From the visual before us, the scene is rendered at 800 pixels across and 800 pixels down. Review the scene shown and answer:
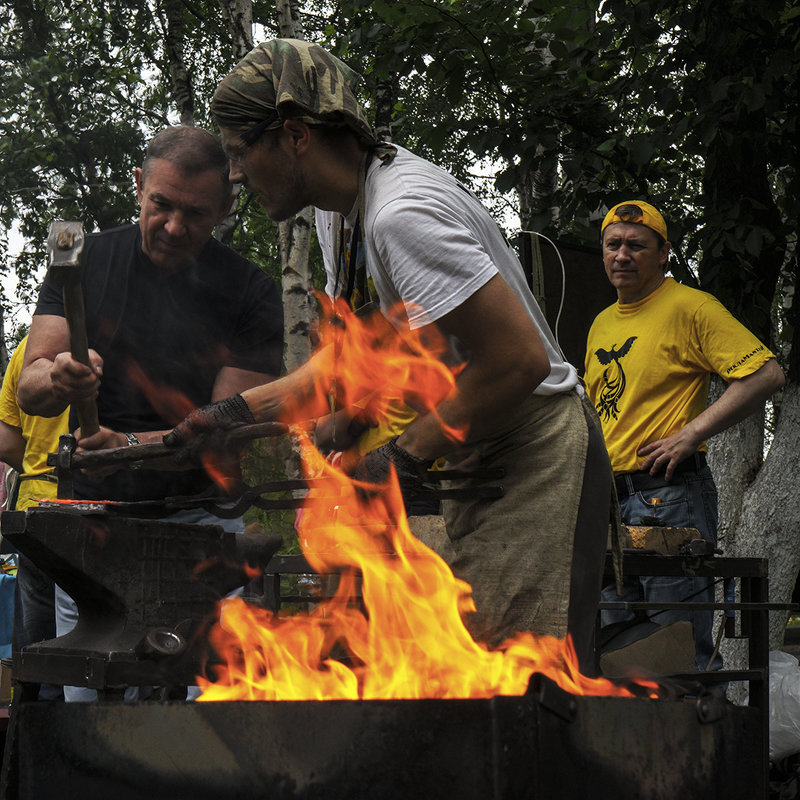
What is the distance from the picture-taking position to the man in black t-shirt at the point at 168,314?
3.33m

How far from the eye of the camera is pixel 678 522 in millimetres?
4461

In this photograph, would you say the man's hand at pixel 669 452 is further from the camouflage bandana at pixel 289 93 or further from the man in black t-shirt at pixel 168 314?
the camouflage bandana at pixel 289 93

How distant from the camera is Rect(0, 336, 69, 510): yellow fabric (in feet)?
16.3

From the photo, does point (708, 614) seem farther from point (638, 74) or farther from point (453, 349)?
point (638, 74)

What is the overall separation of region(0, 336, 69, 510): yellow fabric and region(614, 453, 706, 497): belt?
2.55 meters

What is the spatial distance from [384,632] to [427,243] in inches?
36.8

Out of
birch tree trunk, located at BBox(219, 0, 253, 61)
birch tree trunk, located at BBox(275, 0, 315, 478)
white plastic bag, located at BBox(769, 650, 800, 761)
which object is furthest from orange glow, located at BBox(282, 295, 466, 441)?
birch tree trunk, located at BBox(219, 0, 253, 61)

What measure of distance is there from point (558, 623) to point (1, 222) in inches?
817

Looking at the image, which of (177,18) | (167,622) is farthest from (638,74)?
(177,18)

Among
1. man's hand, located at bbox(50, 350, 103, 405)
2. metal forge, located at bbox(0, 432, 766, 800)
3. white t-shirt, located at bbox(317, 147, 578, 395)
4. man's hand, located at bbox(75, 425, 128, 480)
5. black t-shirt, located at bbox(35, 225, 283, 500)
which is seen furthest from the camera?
black t-shirt, located at bbox(35, 225, 283, 500)

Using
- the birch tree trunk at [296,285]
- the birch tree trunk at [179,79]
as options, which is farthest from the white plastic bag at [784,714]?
the birch tree trunk at [179,79]

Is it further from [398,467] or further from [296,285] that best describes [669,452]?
[296,285]

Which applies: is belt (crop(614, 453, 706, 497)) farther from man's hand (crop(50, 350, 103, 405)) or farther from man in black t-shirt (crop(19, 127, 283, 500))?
man's hand (crop(50, 350, 103, 405))

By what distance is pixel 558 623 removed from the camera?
2.32m
